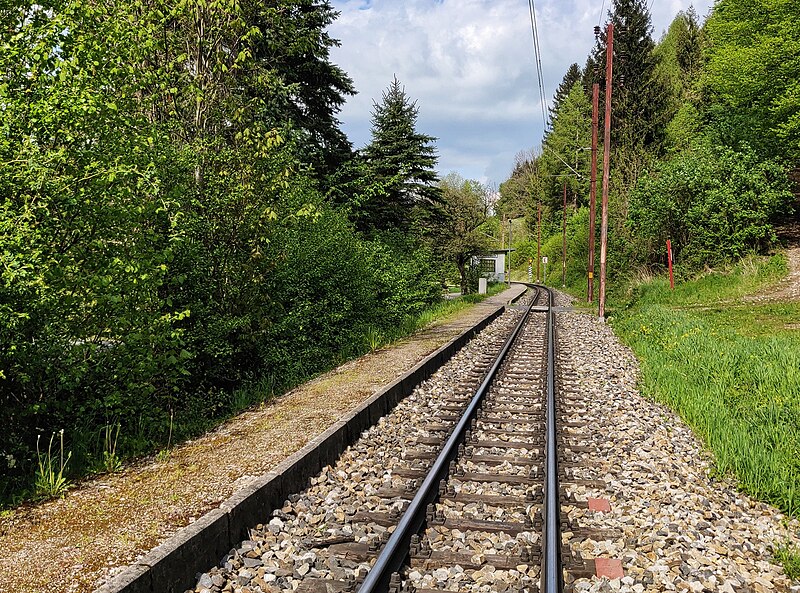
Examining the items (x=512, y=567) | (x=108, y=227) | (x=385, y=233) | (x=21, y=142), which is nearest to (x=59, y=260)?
(x=108, y=227)

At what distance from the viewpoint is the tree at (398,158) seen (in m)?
22.9

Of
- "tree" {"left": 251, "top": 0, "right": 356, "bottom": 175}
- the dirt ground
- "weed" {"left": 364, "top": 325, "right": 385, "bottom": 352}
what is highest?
"tree" {"left": 251, "top": 0, "right": 356, "bottom": 175}

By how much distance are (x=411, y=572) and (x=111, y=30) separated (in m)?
5.92

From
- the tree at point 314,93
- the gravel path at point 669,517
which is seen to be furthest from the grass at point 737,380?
the tree at point 314,93

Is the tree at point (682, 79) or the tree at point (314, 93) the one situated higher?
the tree at point (682, 79)

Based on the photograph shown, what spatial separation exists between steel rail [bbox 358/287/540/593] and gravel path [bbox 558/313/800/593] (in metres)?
1.18

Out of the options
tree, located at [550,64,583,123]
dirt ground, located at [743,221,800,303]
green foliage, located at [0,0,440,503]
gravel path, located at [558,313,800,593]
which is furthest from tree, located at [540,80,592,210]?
gravel path, located at [558,313,800,593]

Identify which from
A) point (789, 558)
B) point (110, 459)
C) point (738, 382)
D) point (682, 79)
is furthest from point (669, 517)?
point (682, 79)

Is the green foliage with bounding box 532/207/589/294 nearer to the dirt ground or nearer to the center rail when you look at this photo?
the dirt ground

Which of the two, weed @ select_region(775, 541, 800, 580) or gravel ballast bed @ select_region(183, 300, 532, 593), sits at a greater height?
weed @ select_region(775, 541, 800, 580)

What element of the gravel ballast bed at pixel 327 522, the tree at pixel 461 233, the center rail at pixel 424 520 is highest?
the tree at pixel 461 233

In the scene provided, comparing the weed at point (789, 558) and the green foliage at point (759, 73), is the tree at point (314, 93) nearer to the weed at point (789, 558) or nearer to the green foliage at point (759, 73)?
the weed at point (789, 558)

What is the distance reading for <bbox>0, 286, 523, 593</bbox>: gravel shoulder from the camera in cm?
372

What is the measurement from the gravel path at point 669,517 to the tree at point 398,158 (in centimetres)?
1591
